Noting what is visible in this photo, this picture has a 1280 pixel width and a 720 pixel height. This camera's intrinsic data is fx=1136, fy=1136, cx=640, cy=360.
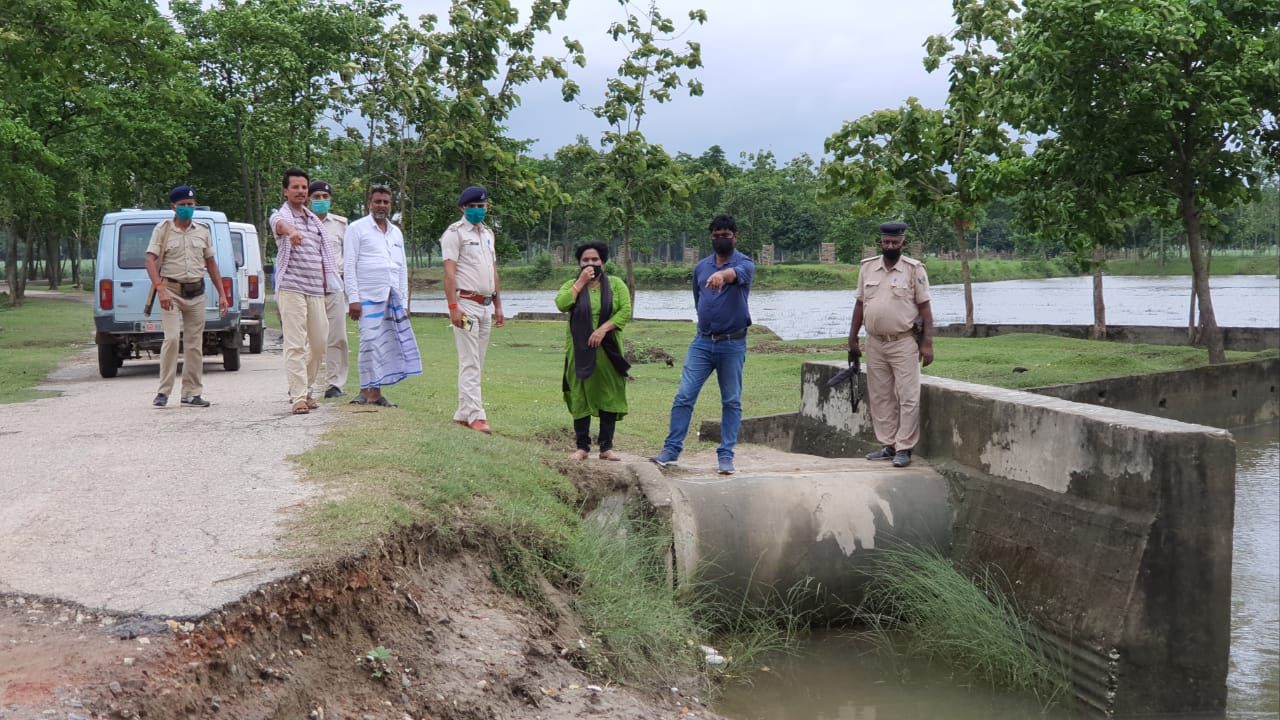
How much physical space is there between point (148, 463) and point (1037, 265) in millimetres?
98774

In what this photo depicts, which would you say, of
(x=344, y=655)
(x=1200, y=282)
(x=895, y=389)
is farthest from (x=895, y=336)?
(x=1200, y=282)

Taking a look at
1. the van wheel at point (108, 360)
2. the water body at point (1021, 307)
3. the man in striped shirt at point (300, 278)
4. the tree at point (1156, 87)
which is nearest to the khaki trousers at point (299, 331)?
the man in striped shirt at point (300, 278)

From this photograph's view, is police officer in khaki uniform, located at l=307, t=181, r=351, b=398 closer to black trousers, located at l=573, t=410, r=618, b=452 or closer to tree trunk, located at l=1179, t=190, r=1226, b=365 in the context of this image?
black trousers, located at l=573, t=410, r=618, b=452

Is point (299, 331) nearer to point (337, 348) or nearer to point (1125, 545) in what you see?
point (337, 348)

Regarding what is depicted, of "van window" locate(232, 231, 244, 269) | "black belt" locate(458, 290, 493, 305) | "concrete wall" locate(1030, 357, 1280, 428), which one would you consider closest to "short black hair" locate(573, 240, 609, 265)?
"black belt" locate(458, 290, 493, 305)

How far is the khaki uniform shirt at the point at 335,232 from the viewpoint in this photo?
32.9 feet

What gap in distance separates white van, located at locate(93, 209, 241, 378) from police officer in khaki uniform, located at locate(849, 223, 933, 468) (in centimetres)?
863

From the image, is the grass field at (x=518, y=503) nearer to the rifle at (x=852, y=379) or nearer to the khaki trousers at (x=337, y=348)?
the khaki trousers at (x=337, y=348)

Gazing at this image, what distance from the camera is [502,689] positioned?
5012 millimetres

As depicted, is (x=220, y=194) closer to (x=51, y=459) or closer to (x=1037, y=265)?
(x=51, y=459)

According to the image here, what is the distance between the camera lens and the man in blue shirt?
8.19 metres

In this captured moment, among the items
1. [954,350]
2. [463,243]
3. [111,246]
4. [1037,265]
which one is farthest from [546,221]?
[463,243]

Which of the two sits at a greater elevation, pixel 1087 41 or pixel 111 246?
pixel 1087 41

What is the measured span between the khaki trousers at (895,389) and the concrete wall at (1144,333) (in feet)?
61.6
